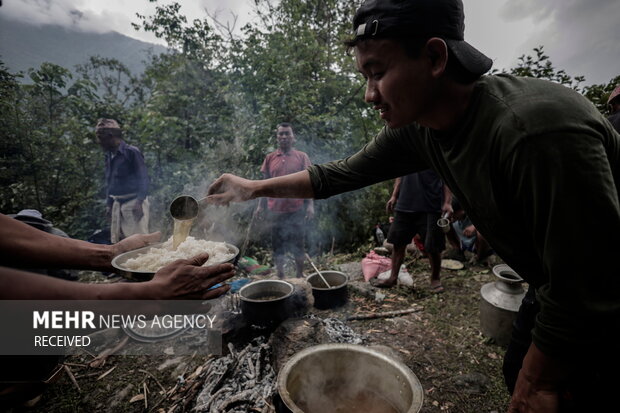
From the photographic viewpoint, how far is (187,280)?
195cm

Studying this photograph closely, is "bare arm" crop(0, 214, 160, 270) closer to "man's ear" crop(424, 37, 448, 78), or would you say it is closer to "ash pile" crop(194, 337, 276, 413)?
"ash pile" crop(194, 337, 276, 413)

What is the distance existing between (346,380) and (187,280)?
169cm

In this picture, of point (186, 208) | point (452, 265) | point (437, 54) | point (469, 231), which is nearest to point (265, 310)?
point (186, 208)

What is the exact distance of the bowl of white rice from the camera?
7.32 feet

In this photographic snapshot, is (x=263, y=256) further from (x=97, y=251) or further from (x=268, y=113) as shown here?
(x=97, y=251)

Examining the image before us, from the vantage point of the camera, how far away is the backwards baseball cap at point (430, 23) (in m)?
1.57

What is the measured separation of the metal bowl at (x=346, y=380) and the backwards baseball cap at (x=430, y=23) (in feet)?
7.12

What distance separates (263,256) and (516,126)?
317 inches

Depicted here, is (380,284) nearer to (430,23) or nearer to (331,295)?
(331,295)

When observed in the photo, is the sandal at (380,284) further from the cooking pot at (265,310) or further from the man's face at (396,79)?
the man's face at (396,79)

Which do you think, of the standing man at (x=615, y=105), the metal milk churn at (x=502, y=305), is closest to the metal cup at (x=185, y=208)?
the metal milk churn at (x=502, y=305)

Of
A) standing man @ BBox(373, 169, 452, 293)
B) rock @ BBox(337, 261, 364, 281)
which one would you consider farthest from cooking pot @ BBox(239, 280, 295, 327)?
rock @ BBox(337, 261, 364, 281)

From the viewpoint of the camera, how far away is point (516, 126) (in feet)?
4.17

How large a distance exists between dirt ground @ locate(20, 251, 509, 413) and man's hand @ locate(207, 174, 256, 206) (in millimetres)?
2421
